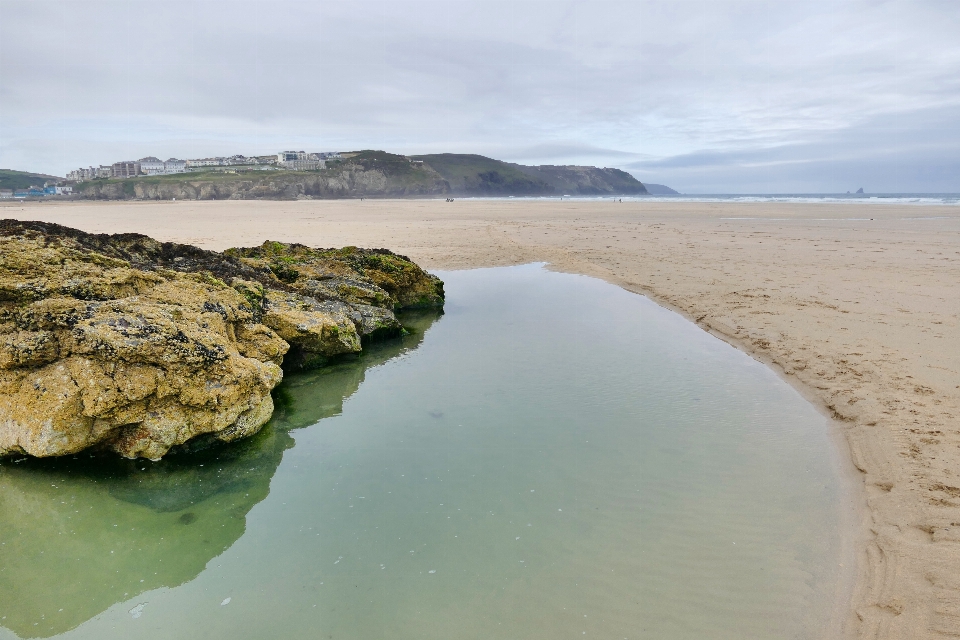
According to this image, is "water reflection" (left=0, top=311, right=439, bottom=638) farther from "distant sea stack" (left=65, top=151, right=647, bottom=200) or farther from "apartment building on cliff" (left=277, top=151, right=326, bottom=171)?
"apartment building on cliff" (left=277, top=151, right=326, bottom=171)

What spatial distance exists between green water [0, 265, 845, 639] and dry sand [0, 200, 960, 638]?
1.24ft

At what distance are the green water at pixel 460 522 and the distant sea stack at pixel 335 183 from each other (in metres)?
106

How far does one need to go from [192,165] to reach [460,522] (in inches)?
7744

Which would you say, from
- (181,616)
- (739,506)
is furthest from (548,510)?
(181,616)

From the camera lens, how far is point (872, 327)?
9.26 metres

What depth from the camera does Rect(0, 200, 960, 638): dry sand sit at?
3.87 meters

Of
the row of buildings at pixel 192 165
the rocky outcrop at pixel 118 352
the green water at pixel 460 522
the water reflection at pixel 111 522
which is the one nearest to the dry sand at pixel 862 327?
the green water at pixel 460 522

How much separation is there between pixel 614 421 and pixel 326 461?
11.2ft

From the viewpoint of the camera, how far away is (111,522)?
457 centimetres

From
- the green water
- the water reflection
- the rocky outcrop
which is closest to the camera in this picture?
the green water

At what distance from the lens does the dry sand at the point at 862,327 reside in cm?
387

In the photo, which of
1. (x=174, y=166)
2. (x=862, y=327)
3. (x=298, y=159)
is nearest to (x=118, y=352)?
(x=862, y=327)

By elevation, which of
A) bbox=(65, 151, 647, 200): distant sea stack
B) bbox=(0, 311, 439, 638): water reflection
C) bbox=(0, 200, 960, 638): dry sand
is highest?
bbox=(65, 151, 647, 200): distant sea stack

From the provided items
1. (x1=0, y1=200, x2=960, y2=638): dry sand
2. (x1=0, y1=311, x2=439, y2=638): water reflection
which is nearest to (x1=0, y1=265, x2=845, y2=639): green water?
(x1=0, y1=311, x2=439, y2=638): water reflection
